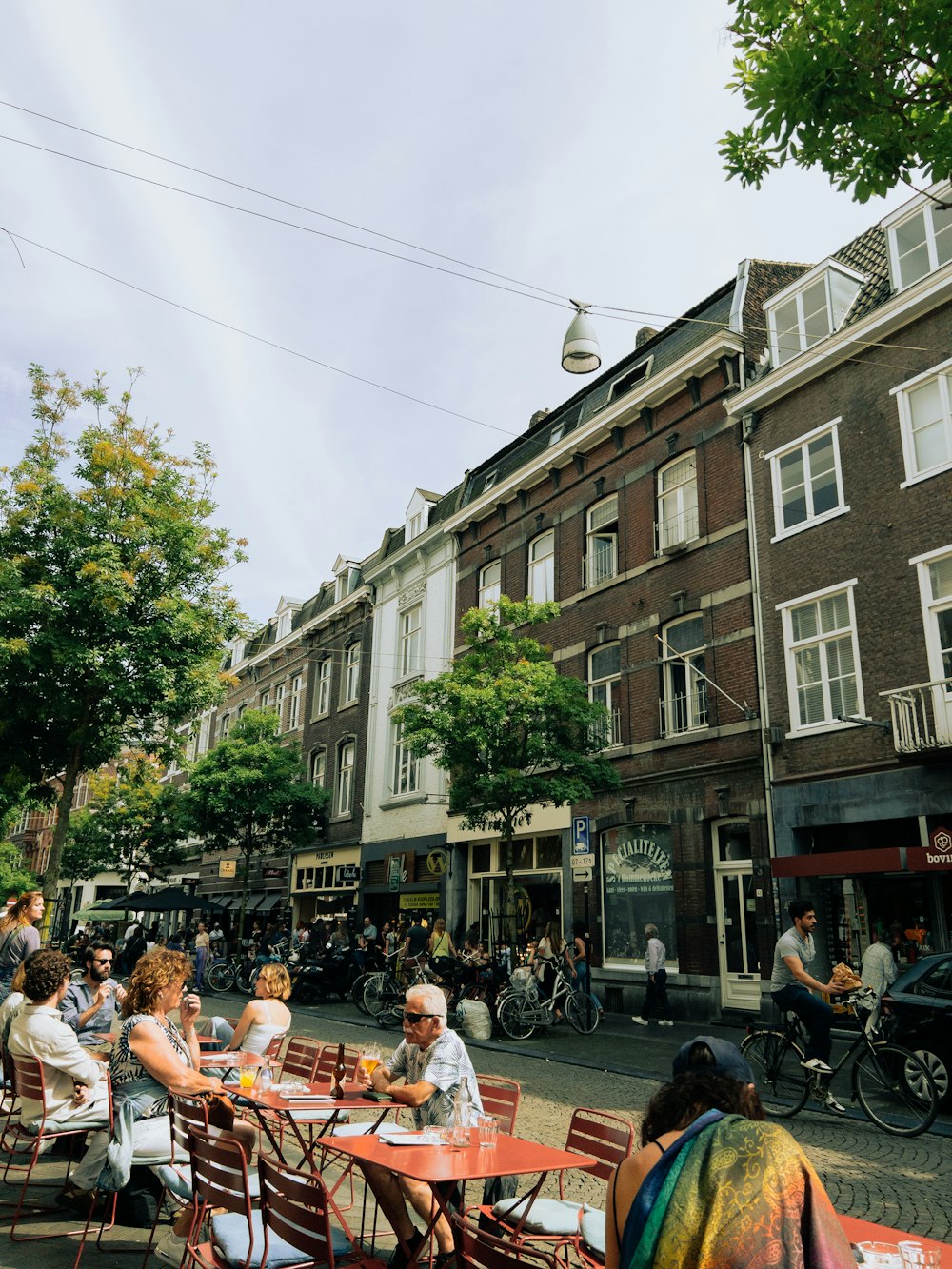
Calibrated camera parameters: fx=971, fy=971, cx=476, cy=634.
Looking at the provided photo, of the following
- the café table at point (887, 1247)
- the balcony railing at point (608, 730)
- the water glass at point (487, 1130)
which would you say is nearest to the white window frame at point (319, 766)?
the balcony railing at point (608, 730)

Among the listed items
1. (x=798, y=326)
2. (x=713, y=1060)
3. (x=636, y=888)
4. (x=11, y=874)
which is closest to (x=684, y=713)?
(x=636, y=888)

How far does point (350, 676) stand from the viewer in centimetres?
Answer: 3306

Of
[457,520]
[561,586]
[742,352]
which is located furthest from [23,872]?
[742,352]

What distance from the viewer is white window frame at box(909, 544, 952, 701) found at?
1401 cm

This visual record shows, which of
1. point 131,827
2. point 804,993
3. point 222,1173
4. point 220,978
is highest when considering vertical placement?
point 131,827

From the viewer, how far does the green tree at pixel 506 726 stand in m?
16.3

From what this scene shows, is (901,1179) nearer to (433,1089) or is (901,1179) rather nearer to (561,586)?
(433,1089)

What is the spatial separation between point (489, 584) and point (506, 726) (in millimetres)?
9557

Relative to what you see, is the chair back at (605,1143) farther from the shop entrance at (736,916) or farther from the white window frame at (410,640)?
the white window frame at (410,640)

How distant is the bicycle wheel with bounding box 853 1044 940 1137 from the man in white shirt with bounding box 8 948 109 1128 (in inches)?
254

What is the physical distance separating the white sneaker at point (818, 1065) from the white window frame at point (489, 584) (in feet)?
55.8

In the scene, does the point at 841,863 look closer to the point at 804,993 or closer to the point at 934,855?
the point at 934,855

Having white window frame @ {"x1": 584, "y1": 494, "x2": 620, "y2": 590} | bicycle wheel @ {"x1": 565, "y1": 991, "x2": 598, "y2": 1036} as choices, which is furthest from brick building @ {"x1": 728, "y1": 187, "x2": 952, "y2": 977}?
white window frame @ {"x1": 584, "y1": 494, "x2": 620, "y2": 590}

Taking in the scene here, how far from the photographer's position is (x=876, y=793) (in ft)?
47.1
